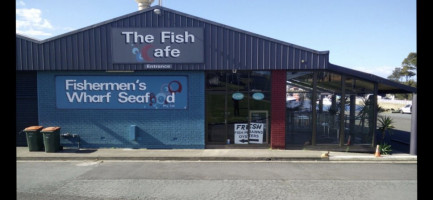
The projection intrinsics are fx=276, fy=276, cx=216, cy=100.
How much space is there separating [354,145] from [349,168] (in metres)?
2.98

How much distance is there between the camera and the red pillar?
37.1ft

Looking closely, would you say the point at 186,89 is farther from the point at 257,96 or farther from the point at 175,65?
the point at 257,96

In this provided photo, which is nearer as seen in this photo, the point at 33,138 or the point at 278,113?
the point at 33,138

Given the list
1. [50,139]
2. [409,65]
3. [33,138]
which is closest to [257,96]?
[50,139]

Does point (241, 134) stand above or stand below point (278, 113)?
below

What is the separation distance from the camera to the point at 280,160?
10031mm

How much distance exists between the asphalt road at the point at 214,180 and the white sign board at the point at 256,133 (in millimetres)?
2132

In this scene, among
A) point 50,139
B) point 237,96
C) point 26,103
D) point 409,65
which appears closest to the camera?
point 50,139

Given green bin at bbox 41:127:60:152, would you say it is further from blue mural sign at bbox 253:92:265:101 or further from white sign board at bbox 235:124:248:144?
blue mural sign at bbox 253:92:265:101

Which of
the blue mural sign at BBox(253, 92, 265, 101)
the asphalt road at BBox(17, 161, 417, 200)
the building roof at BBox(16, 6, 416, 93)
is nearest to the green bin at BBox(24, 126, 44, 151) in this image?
the asphalt road at BBox(17, 161, 417, 200)

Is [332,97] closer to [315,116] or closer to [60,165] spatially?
[315,116]

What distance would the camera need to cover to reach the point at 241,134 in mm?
11594

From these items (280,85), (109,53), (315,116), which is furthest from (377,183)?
(109,53)

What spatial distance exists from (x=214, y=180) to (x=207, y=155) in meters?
2.79
